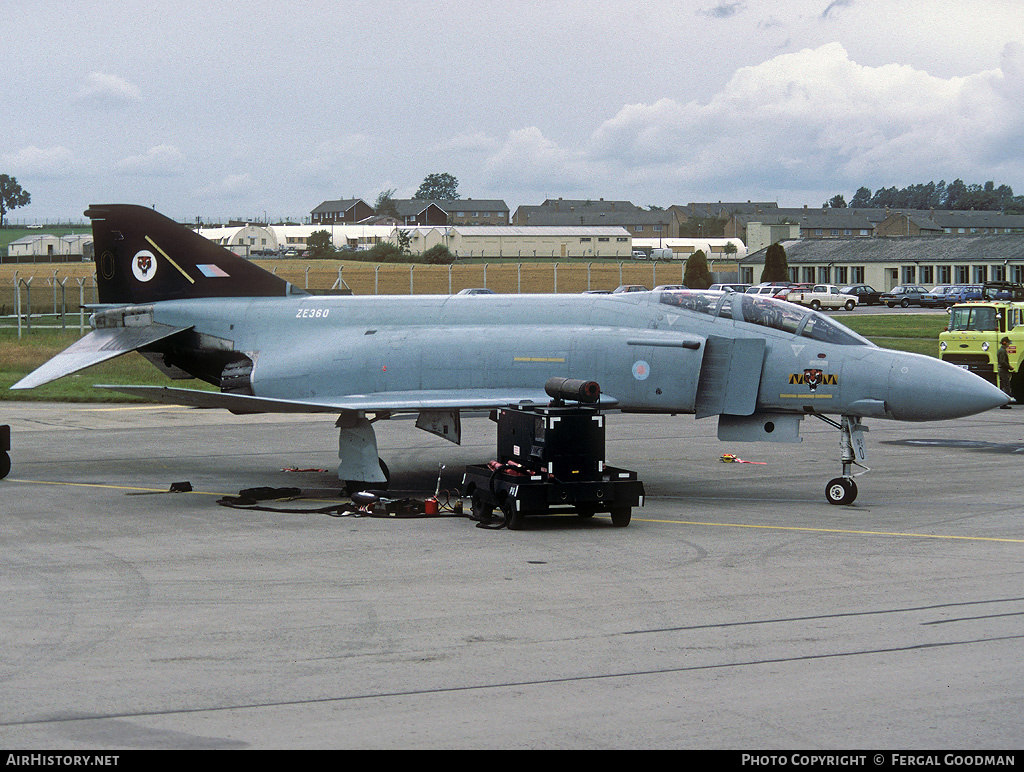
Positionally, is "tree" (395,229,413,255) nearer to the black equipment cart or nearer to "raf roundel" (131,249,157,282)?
"raf roundel" (131,249,157,282)

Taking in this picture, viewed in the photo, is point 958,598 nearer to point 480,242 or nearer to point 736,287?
point 736,287

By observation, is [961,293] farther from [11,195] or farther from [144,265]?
[11,195]

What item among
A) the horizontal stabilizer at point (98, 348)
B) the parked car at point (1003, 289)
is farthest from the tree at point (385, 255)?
the horizontal stabilizer at point (98, 348)

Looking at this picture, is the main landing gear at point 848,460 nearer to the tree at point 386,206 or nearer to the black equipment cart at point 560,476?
the black equipment cart at point 560,476

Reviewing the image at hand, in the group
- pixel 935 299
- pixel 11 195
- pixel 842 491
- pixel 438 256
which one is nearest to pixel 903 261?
pixel 935 299

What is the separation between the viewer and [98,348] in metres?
19.2

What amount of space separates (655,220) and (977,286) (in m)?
104

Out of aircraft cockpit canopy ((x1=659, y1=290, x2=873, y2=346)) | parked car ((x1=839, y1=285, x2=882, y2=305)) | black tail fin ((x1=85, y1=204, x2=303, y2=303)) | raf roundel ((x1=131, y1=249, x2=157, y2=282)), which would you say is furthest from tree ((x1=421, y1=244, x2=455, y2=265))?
aircraft cockpit canopy ((x1=659, y1=290, x2=873, y2=346))

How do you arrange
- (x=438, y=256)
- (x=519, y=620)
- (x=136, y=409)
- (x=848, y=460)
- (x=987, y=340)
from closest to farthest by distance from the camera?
(x=519, y=620) → (x=848, y=460) → (x=987, y=340) → (x=136, y=409) → (x=438, y=256)

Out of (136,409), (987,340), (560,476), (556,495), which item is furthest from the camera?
(136,409)

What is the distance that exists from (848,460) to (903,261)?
89.8 meters

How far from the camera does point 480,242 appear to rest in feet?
420

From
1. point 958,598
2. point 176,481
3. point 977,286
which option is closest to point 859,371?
point 958,598

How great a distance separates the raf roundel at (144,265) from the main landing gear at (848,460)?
1154cm
